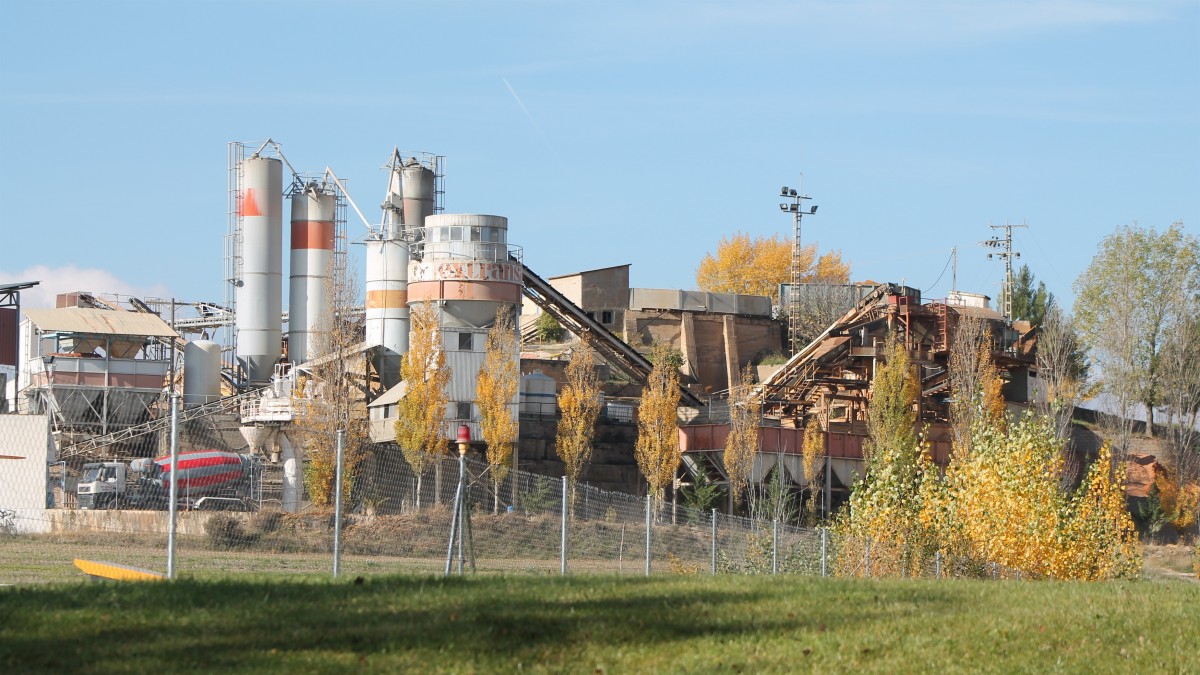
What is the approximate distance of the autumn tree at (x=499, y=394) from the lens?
57.7 metres

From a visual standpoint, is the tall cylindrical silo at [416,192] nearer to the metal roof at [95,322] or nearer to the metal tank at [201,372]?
the metal tank at [201,372]

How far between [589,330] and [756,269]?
165ft

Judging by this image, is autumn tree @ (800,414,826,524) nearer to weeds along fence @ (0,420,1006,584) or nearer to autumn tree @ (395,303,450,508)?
autumn tree @ (395,303,450,508)

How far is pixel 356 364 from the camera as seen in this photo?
214 ft

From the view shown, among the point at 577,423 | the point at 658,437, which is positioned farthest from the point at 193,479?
the point at 658,437

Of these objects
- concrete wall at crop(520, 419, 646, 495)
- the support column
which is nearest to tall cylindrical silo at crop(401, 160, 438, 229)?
concrete wall at crop(520, 419, 646, 495)

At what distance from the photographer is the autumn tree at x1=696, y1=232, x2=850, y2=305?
4496 inches

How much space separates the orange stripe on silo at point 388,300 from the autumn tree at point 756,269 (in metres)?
50.2

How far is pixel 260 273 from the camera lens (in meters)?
69.2

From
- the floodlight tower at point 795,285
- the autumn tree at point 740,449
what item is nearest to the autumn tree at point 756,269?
the floodlight tower at point 795,285

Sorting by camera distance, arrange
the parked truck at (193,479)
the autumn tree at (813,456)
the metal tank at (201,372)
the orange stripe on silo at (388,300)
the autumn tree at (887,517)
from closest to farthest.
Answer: the autumn tree at (887,517) < the parked truck at (193,479) < the autumn tree at (813,456) < the orange stripe on silo at (388,300) < the metal tank at (201,372)

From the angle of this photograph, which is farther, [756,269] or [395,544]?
[756,269]

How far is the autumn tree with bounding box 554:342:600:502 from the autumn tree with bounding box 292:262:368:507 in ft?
25.7

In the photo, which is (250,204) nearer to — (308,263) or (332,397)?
(308,263)
